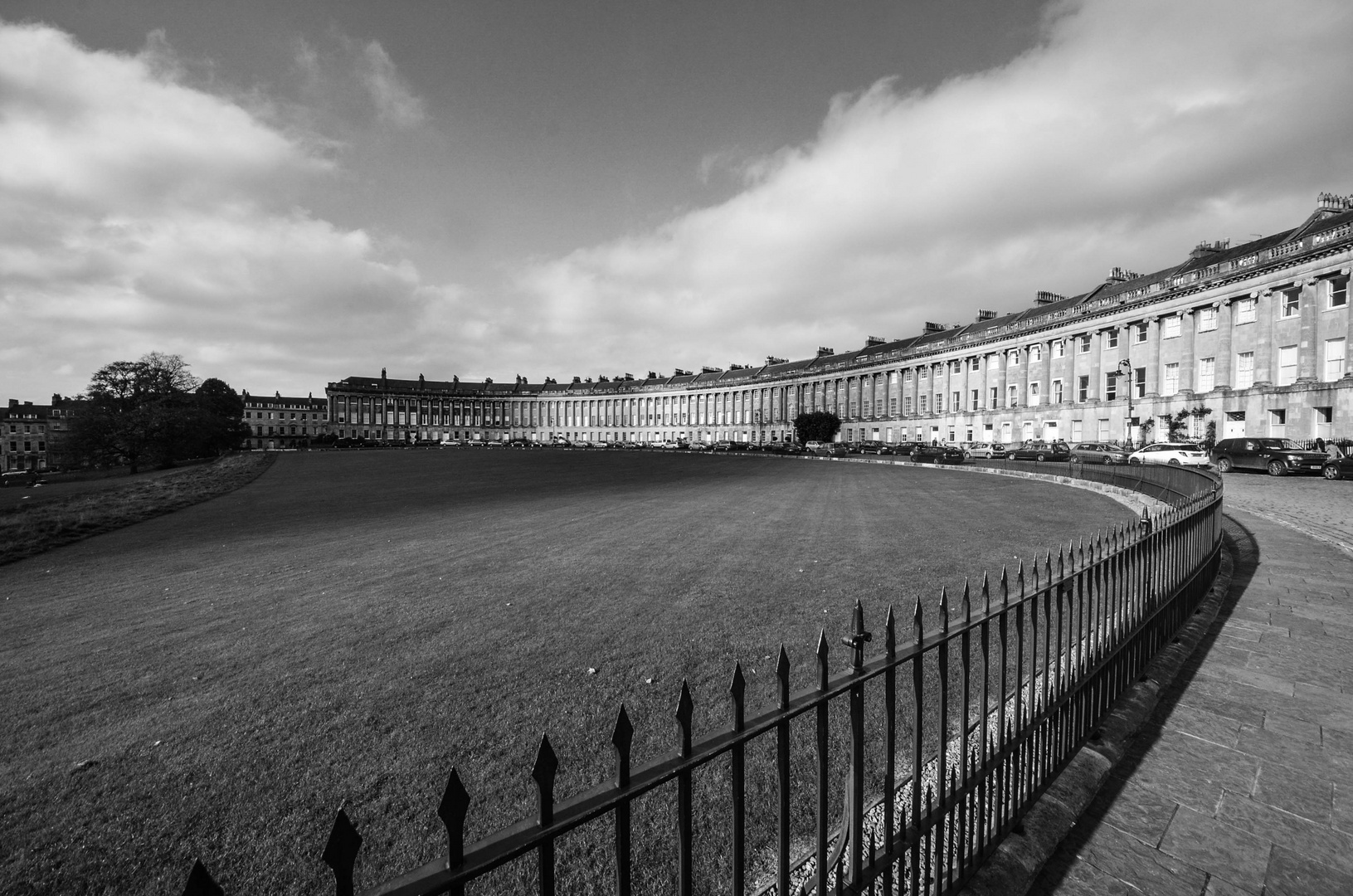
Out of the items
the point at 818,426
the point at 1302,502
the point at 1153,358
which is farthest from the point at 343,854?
the point at 818,426

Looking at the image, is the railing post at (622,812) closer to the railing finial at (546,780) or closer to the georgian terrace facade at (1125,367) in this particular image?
the railing finial at (546,780)

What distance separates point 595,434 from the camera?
139 metres

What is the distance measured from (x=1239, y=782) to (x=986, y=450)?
60.0m

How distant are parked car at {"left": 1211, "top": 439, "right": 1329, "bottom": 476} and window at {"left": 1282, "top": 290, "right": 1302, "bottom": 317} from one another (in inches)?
766

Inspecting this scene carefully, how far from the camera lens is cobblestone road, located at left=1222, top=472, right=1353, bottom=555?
463 inches

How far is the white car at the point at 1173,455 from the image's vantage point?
29.6m

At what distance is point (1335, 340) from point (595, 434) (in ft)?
388

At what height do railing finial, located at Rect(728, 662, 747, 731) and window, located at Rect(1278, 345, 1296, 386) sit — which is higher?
window, located at Rect(1278, 345, 1296, 386)

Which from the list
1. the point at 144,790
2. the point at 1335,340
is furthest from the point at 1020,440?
the point at 144,790

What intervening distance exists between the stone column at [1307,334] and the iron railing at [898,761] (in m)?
49.5

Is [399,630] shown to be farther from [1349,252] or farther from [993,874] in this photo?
[1349,252]

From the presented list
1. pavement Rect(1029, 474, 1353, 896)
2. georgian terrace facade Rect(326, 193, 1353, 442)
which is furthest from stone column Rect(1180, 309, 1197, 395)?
pavement Rect(1029, 474, 1353, 896)

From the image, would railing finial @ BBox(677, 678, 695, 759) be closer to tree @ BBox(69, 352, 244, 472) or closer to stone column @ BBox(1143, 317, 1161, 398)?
stone column @ BBox(1143, 317, 1161, 398)

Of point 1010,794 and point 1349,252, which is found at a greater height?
point 1349,252
